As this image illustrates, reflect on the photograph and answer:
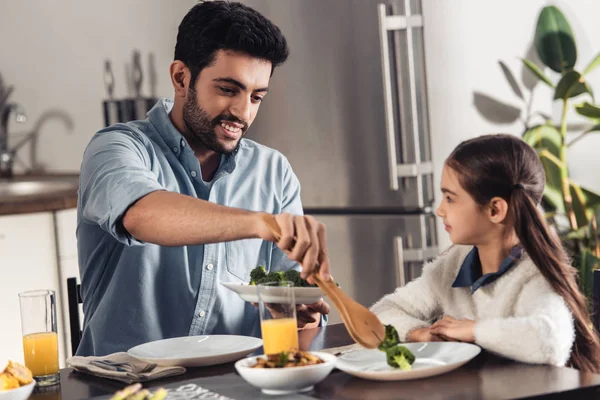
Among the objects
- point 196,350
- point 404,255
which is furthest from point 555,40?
point 196,350

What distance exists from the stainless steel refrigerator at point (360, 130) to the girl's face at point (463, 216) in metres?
1.28

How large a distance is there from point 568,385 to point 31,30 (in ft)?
12.0

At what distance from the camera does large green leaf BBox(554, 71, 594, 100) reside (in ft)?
10.3

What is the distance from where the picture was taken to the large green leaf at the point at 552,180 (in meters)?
3.20

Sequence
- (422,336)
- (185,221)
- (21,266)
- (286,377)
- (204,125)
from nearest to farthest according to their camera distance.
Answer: (286,377) → (185,221) → (422,336) → (204,125) → (21,266)

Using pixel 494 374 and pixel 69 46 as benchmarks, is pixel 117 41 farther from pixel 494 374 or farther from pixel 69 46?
pixel 494 374

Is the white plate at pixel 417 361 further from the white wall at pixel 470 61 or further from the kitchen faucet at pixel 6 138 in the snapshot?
the kitchen faucet at pixel 6 138

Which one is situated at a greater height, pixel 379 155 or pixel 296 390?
pixel 379 155

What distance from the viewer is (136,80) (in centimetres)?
429

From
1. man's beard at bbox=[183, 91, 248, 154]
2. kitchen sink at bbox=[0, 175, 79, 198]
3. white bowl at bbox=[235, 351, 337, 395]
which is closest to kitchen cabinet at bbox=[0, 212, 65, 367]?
kitchen sink at bbox=[0, 175, 79, 198]

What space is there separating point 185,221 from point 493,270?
595 millimetres

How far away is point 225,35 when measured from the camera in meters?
2.11

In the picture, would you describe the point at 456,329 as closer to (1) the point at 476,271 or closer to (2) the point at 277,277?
(1) the point at 476,271

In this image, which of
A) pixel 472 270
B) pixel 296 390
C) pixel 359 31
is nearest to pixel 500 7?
pixel 359 31
